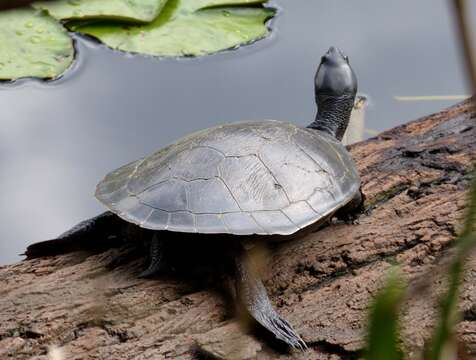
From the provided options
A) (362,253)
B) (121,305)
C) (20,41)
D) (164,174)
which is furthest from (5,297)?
(20,41)

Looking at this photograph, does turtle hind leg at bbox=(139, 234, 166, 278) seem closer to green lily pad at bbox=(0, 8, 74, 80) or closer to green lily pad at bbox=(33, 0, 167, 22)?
green lily pad at bbox=(0, 8, 74, 80)

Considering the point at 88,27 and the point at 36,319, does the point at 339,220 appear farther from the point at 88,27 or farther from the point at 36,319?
the point at 88,27

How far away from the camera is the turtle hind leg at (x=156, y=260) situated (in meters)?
1.89

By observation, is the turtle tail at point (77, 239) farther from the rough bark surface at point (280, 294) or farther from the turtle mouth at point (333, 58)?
the turtle mouth at point (333, 58)

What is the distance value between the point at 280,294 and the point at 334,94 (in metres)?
0.98

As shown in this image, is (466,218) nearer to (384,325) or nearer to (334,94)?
(384,325)

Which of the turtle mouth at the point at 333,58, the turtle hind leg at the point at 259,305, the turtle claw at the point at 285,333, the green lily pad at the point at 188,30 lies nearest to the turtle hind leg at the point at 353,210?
the turtle hind leg at the point at 259,305

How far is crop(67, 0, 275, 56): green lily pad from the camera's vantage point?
3330 millimetres

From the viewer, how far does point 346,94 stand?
2.64m

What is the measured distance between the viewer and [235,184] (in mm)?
1888

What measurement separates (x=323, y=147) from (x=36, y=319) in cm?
99

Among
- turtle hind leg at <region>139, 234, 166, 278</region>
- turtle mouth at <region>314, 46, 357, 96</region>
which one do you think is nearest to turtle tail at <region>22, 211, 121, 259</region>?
turtle hind leg at <region>139, 234, 166, 278</region>

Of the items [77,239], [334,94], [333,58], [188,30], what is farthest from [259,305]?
[188,30]

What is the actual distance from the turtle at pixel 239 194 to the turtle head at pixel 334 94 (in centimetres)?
38
